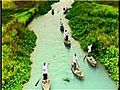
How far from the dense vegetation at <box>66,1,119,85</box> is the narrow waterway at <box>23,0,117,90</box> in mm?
322

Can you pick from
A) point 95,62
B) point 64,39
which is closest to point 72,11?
point 64,39

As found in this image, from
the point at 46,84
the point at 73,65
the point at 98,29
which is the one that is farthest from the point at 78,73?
the point at 98,29

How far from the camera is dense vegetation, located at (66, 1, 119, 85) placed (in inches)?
457

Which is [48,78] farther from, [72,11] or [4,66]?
[72,11]

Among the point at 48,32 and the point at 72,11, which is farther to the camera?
the point at 72,11

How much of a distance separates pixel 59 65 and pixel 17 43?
2525mm

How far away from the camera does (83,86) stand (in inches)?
383

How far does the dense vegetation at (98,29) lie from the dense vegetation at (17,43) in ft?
6.75

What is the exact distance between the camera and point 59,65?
11.4 m

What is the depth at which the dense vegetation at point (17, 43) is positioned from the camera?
10095mm

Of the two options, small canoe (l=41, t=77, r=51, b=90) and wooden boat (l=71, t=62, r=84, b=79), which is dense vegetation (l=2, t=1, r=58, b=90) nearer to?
small canoe (l=41, t=77, r=51, b=90)

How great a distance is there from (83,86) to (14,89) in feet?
6.54

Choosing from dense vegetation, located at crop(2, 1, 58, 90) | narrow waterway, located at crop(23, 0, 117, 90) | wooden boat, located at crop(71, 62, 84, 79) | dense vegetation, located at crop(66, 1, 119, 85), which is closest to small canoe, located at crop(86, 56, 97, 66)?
narrow waterway, located at crop(23, 0, 117, 90)

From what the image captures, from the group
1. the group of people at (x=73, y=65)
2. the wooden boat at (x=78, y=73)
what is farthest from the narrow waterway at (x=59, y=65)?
the group of people at (x=73, y=65)
